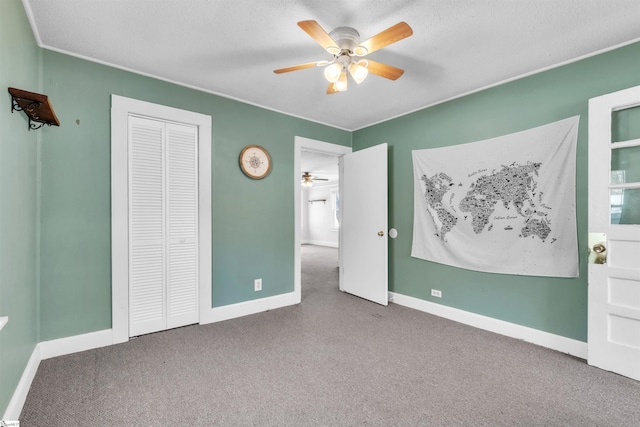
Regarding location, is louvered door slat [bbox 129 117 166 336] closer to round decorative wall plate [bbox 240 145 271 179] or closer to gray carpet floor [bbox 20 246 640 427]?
gray carpet floor [bbox 20 246 640 427]

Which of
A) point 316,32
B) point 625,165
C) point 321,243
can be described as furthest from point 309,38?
point 321,243

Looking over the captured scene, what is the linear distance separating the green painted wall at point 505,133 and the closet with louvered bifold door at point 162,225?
2.40 meters

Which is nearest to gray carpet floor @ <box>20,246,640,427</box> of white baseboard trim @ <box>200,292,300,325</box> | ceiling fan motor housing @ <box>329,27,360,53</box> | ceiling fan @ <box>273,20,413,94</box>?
white baseboard trim @ <box>200,292,300,325</box>

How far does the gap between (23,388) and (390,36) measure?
299 centimetres

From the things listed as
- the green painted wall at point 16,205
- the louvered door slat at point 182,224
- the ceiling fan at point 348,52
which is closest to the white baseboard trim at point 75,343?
the green painted wall at point 16,205

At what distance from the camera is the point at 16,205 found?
1608 millimetres

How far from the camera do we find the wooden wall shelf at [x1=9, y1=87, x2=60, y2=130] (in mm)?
1508

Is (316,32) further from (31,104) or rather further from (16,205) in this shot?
(16,205)

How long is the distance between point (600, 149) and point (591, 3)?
3.19 ft

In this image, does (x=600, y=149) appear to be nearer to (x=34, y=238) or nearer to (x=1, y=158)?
(x=1, y=158)

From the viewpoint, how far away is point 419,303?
332cm

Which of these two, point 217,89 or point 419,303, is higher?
point 217,89

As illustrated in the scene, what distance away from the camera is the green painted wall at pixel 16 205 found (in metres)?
1.39

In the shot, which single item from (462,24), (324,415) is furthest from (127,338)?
(462,24)
